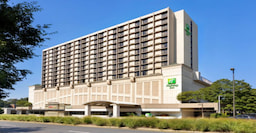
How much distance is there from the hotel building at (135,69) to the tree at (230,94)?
14.4 feet

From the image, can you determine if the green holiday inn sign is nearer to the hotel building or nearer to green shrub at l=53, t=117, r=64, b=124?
the hotel building

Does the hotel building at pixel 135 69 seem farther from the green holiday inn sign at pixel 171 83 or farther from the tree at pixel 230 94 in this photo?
the tree at pixel 230 94

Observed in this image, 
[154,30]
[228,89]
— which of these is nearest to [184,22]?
[154,30]

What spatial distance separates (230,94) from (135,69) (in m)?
31.2

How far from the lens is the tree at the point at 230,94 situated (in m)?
51.4

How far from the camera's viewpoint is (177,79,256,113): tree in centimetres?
5144

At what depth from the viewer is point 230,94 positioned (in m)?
53.3

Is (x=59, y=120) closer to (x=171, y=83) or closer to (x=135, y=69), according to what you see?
(x=171, y=83)

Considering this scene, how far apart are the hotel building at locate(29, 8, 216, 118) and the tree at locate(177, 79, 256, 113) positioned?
4.40m

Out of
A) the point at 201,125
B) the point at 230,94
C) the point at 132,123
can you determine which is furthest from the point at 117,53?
the point at 201,125

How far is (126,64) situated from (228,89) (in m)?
34.7

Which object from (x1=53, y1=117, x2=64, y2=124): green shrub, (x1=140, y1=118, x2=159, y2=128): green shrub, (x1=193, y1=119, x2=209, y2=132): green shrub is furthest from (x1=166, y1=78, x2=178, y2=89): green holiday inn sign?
(x1=193, y1=119, x2=209, y2=132): green shrub

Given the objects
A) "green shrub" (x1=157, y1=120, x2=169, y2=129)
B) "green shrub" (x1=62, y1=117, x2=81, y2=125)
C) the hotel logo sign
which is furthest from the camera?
the hotel logo sign

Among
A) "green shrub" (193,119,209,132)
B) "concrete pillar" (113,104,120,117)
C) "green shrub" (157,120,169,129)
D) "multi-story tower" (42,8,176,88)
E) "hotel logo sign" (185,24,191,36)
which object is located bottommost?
"concrete pillar" (113,104,120,117)
